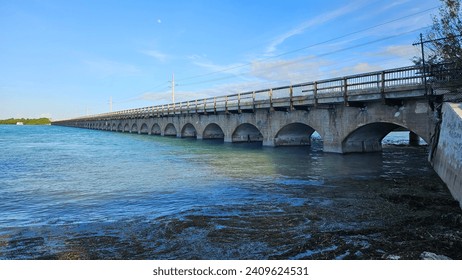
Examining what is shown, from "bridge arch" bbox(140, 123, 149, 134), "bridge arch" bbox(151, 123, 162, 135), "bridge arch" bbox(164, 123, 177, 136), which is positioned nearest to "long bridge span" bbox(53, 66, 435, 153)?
"bridge arch" bbox(164, 123, 177, 136)

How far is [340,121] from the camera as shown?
22734 mm

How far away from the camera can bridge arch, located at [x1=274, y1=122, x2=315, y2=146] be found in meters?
30.5

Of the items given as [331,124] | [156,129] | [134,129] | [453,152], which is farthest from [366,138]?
[134,129]

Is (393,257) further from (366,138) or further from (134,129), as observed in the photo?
(134,129)

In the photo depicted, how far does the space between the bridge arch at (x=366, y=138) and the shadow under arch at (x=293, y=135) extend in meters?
6.61

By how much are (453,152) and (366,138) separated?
1422 cm

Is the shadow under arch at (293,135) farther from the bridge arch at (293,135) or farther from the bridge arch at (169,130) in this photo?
the bridge arch at (169,130)

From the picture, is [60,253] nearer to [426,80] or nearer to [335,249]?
[335,249]

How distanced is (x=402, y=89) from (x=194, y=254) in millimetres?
15063

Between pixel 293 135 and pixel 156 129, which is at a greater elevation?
pixel 156 129

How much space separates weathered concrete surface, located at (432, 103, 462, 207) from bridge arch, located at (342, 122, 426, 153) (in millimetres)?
9576

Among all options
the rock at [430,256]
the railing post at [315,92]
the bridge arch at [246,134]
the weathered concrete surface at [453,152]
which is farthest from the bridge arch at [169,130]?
the rock at [430,256]

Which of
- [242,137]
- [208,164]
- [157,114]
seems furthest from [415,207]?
[157,114]

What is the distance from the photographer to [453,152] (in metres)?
10.2
